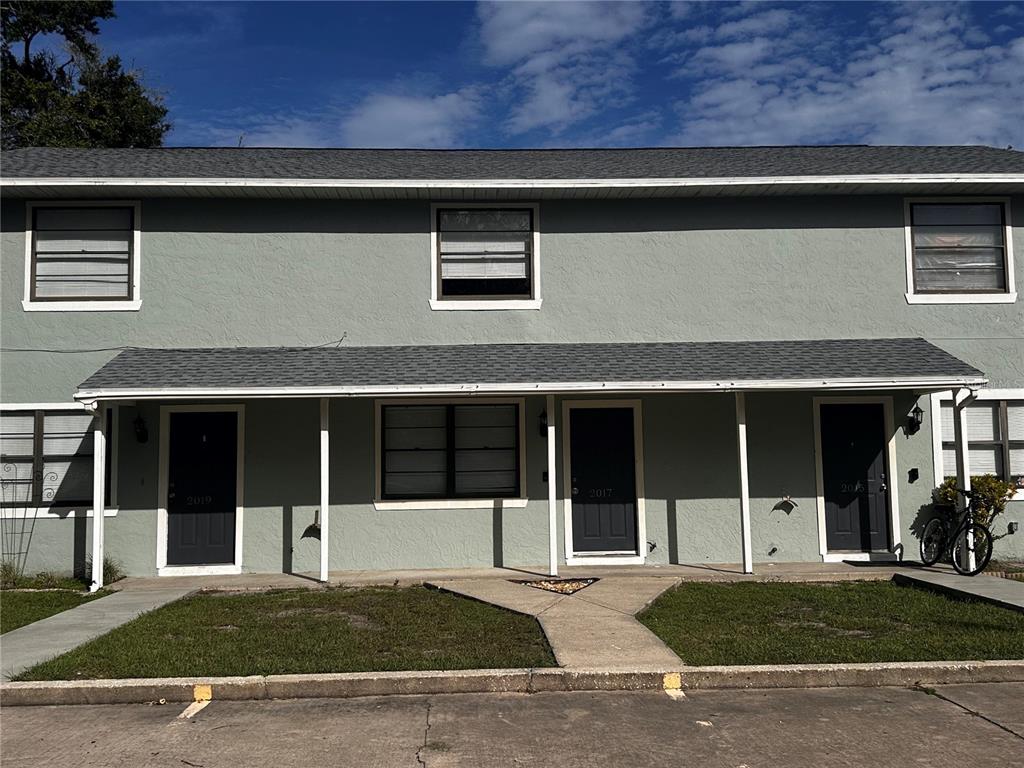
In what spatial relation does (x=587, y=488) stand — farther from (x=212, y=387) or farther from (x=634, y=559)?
(x=212, y=387)

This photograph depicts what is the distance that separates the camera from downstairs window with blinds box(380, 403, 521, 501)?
12352 mm

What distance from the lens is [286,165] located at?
13352 mm

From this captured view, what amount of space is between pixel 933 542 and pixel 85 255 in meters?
12.4

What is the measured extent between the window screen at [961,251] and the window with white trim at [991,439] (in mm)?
1742

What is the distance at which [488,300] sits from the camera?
41.4 feet

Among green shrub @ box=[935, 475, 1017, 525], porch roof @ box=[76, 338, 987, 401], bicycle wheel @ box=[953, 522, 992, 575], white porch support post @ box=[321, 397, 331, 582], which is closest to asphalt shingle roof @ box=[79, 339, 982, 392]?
porch roof @ box=[76, 338, 987, 401]

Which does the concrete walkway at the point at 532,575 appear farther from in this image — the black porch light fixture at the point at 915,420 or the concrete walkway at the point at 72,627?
the black porch light fixture at the point at 915,420

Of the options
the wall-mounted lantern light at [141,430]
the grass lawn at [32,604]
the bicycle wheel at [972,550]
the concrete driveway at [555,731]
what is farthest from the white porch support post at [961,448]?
the grass lawn at [32,604]

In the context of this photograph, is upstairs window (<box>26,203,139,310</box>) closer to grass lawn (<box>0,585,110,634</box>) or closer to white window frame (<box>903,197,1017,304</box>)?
grass lawn (<box>0,585,110,634</box>)

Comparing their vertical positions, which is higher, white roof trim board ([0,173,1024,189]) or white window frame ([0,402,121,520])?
white roof trim board ([0,173,1024,189])

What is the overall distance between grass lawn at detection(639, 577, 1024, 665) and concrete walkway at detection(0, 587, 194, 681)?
5452 mm

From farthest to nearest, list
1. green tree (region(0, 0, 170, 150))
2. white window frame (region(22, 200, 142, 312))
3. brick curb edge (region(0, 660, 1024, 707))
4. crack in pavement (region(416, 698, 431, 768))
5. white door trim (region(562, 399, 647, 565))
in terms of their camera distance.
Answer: green tree (region(0, 0, 170, 150)), white door trim (region(562, 399, 647, 565)), white window frame (region(22, 200, 142, 312)), brick curb edge (region(0, 660, 1024, 707)), crack in pavement (region(416, 698, 431, 768))

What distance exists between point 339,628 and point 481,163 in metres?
8.05

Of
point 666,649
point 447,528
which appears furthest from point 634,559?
point 666,649
